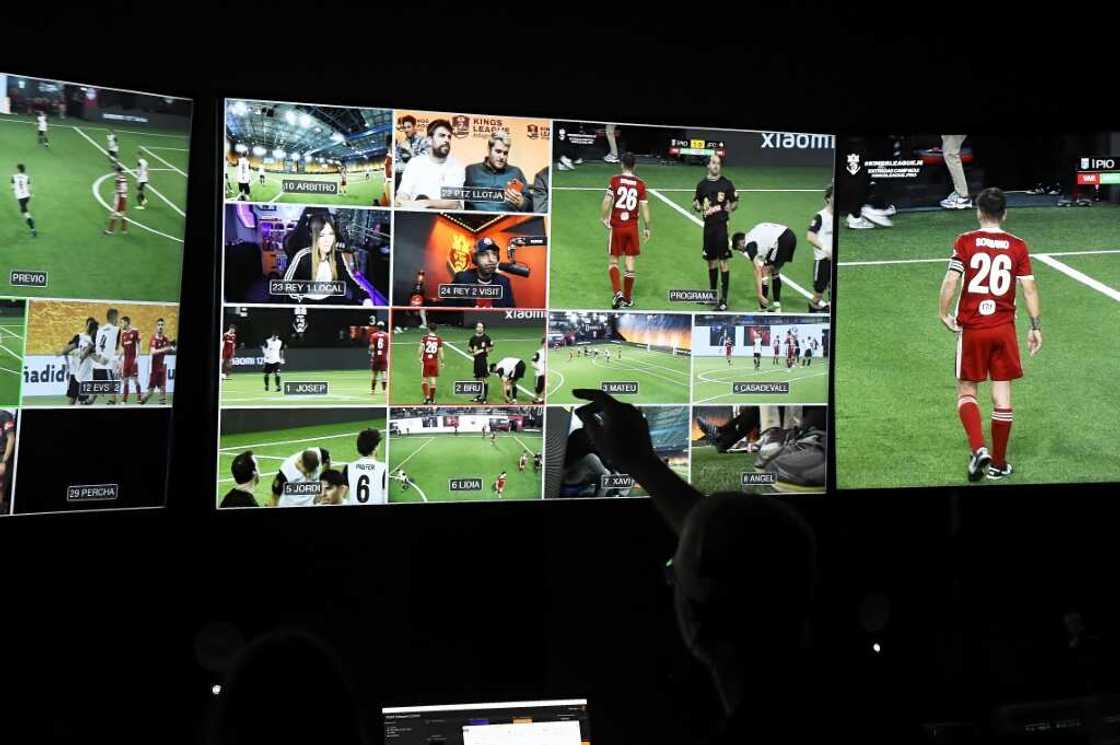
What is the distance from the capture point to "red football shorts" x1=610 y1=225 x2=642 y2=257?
3.15 metres

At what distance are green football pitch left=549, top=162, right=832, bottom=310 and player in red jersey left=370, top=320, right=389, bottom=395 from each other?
19.7 inches

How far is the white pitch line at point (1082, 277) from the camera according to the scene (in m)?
3.42

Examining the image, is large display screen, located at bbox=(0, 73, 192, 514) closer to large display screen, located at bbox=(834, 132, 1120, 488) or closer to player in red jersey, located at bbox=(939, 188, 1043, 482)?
large display screen, located at bbox=(834, 132, 1120, 488)

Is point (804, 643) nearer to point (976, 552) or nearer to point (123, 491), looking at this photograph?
point (123, 491)

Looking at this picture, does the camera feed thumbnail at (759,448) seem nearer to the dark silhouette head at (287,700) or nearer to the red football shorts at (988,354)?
the red football shorts at (988,354)

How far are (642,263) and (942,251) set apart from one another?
1.00 meters

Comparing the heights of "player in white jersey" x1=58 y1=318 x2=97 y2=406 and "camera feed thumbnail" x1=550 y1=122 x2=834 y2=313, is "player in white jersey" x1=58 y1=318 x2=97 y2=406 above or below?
below

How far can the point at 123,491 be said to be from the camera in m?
2.71

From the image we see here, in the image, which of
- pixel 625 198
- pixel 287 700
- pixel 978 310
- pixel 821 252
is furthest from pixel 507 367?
pixel 287 700

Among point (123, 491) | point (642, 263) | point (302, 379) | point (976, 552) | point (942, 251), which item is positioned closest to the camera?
point (123, 491)

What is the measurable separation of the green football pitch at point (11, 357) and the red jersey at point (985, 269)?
2709 millimetres

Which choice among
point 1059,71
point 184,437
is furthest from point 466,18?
point 1059,71

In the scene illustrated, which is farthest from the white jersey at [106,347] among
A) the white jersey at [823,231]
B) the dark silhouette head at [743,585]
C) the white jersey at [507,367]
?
the white jersey at [823,231]

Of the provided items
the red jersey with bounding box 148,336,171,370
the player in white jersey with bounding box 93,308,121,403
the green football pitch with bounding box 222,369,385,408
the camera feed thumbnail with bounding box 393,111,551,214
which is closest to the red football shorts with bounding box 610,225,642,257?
the camera feed thumbnail with bounding box 393,111,551,214
